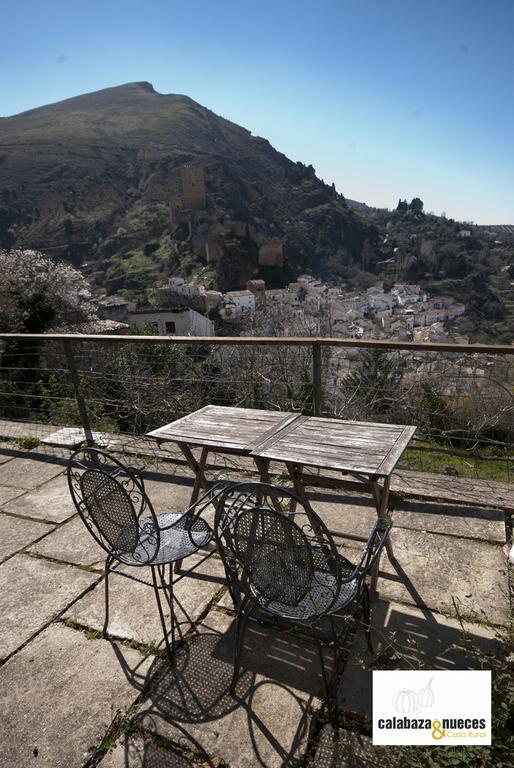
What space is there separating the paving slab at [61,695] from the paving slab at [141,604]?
81mm

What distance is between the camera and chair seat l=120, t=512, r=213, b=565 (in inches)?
67.1

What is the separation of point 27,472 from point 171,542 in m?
2.16

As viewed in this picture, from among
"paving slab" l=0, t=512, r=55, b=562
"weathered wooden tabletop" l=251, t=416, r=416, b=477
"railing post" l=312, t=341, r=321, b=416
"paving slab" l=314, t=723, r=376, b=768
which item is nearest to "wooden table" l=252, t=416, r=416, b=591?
"weathered wooden tabletop" l=251, t=416, r=416, b=477

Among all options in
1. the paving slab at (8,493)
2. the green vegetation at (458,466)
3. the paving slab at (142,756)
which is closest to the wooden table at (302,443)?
the paving slab at (142,756)

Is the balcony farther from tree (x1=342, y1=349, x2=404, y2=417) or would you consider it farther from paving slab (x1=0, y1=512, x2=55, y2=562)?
tree (x1=342, y1=349, x2=404, y2=417)

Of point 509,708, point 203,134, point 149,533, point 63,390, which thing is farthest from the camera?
point 203,134

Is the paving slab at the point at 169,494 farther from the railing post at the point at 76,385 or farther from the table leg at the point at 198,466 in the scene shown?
the railing post at the point at 76,385

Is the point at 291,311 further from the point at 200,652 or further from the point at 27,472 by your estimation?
the point at 200,652

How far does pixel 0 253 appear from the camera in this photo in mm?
19203

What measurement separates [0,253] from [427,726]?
71.4ft

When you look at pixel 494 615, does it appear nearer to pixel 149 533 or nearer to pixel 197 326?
pixel 149 533

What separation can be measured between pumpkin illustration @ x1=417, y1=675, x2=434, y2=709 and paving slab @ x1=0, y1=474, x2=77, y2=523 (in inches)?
84.2

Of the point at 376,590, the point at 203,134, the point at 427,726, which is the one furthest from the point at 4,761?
the point at 203,134

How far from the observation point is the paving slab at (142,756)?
137 cm
